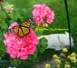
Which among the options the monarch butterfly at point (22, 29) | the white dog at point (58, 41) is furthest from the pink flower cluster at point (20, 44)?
the white dog at point (58, 41)

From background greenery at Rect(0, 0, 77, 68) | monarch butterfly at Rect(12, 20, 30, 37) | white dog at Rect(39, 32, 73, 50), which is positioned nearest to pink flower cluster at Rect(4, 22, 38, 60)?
monarch butterfly at Rect(12, 20, 30, 37)

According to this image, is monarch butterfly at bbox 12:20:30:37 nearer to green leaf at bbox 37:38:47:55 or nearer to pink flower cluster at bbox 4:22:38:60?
pink flower cluster at bbox 4:22:38:60

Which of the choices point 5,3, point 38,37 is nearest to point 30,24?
point 38,37

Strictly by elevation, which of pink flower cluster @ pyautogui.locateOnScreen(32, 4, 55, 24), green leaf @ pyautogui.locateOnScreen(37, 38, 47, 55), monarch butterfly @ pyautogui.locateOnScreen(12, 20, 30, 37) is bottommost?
green leaf @ pyautogui.locateOnScreen(37, 38, 47, 55)

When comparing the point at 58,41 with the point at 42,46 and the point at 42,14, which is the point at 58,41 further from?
the point at 42,14

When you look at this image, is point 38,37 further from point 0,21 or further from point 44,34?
point 0,21

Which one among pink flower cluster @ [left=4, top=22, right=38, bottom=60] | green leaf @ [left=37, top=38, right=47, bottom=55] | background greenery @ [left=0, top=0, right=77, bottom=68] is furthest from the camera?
background greenery @ [left=0, top=0, right=77, bottom=68]
